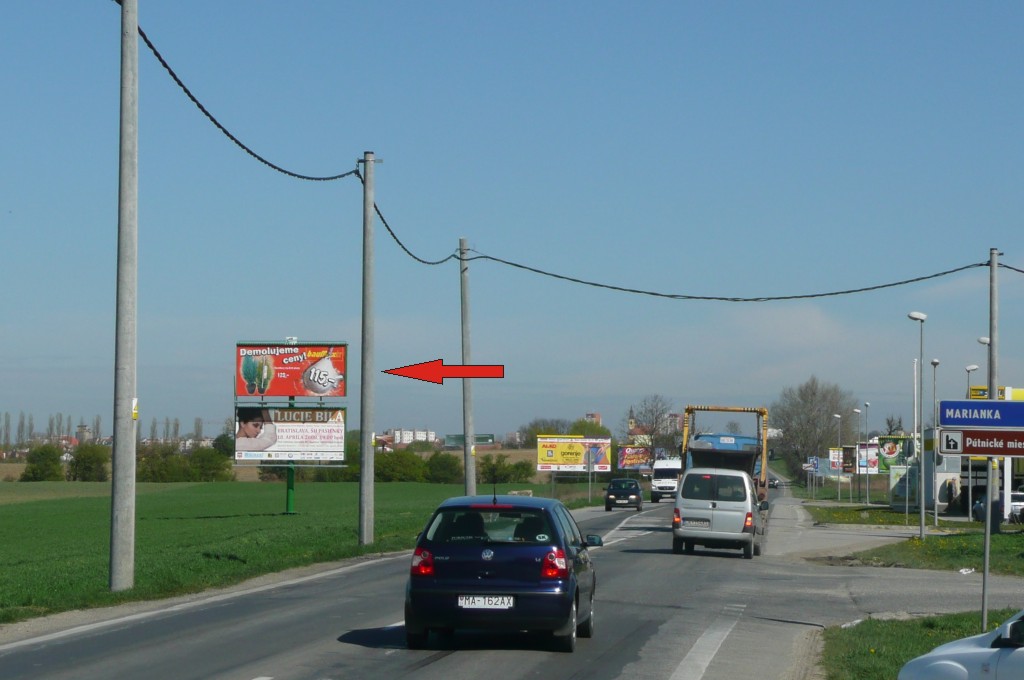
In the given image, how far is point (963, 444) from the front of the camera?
1444 cm

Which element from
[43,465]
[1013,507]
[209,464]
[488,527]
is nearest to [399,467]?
[209,464]

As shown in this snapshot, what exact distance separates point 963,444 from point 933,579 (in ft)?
36.0

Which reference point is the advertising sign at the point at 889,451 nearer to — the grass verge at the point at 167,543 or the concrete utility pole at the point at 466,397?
the grass verge at the point at 167,543

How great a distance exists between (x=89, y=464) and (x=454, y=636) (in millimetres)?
107126

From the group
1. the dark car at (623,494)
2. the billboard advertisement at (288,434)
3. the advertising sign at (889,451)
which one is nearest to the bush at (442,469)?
the advertising sign at (889,451)

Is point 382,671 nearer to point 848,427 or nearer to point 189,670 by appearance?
point 189,670

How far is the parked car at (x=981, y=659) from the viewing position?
24.4 ft

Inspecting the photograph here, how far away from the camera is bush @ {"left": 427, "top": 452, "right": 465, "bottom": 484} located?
387 ft

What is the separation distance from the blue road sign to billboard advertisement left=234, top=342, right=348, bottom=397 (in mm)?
42262

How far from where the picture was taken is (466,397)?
115ft

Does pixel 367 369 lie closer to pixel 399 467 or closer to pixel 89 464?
pixel 399 467

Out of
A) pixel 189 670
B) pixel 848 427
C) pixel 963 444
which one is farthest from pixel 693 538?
pixel 848 427

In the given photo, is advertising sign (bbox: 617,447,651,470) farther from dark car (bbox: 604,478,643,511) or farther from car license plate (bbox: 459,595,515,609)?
car license plate (bbox: 459,595,515,609)

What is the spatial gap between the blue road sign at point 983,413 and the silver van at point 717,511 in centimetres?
1421
